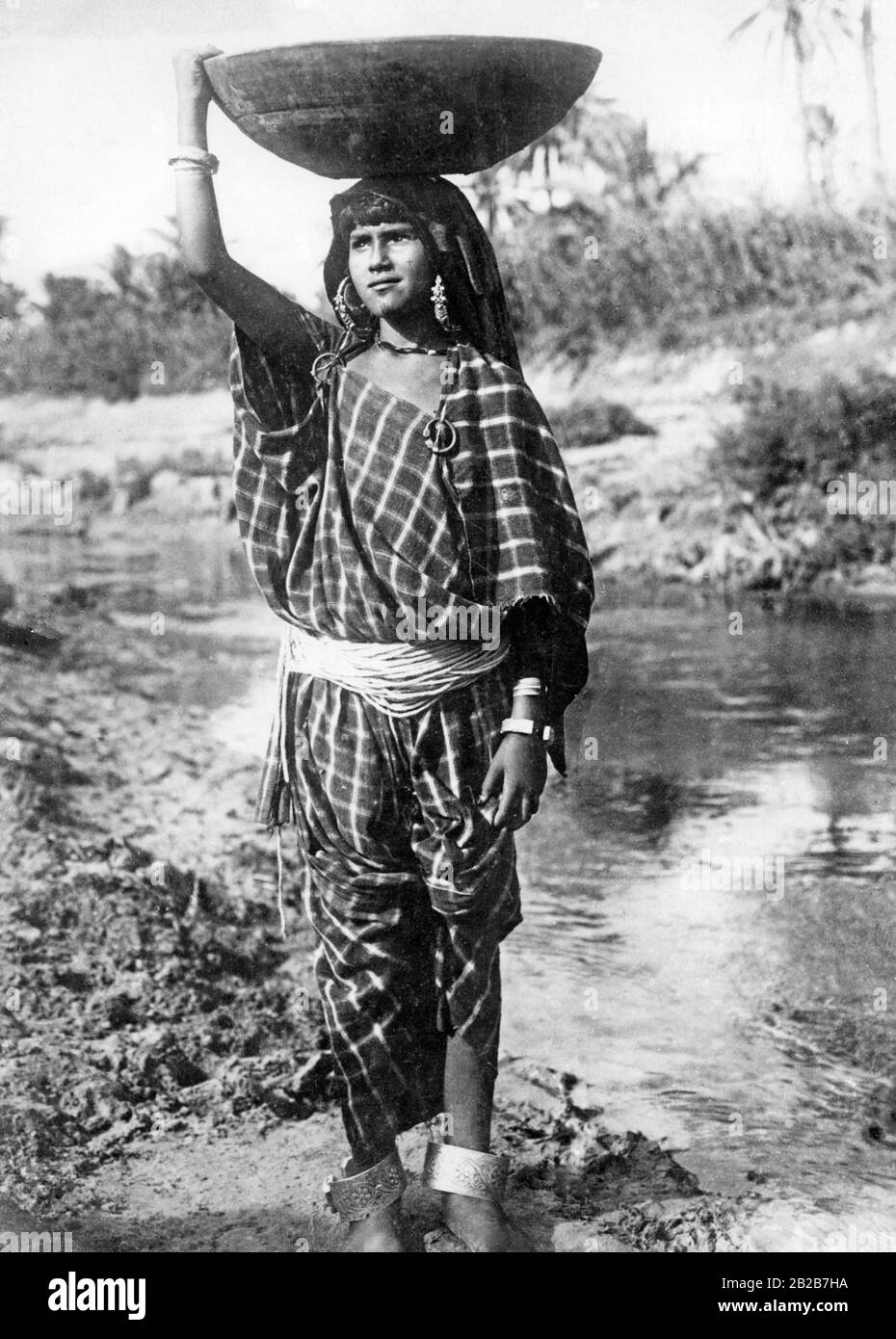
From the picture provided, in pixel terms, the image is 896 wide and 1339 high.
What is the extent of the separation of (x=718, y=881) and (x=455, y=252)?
5.11 feet

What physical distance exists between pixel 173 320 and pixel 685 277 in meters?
1.25

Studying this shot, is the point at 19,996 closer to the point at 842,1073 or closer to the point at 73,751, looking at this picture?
the point at 73,751

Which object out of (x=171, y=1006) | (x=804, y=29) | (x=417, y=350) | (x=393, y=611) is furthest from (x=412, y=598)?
(x=804, y=29)

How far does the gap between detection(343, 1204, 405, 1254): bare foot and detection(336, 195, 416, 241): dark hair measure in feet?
6.40

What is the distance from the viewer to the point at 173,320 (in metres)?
3.77

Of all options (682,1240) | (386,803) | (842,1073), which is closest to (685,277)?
(386,803)

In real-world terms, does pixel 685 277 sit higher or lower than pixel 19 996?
higher

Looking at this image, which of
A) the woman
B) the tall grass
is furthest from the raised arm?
the tall grass

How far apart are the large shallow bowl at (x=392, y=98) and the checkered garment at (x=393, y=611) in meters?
0.35

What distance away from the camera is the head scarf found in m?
2.92

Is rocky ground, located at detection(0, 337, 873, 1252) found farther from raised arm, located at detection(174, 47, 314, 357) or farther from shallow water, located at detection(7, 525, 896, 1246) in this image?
raised arm, located at detection(174, 47, 314, 357)

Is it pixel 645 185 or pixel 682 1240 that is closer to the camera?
pixel 682 1240

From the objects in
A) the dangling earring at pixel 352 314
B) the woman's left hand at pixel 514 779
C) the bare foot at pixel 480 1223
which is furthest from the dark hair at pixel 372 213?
the bare foot at pixel 480 1223

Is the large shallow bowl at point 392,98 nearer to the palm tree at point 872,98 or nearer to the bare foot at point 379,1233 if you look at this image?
the palm tree at point 872,98
